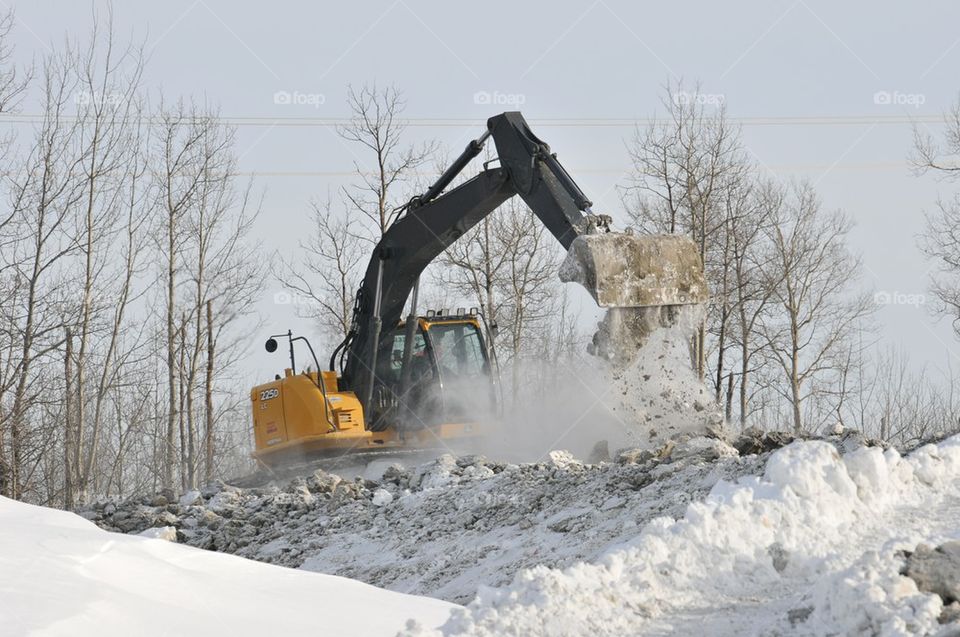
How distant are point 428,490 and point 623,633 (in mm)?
6995

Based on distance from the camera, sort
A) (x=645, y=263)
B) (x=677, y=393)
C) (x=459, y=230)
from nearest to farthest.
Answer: (x=645, y=263)
(x=677, y=393)
(x=459, y=230)

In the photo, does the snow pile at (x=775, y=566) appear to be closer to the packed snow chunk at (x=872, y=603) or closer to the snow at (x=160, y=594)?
the packed snow chunk at (x=872, y=603)

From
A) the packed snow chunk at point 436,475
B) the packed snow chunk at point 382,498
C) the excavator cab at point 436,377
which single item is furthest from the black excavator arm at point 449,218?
the packed snow chunk at point 382,498

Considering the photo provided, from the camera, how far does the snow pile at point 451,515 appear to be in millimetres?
9148

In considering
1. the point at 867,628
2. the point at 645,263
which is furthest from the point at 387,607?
the point at 645,263

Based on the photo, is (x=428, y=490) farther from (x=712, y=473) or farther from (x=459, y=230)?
(x=459, y=230)

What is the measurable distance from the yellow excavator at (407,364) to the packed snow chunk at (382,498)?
4041 millimetres

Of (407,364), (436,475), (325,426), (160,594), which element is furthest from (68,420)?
(160,594)

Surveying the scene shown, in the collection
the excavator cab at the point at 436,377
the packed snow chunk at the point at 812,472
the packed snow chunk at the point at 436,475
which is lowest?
the packed snow chunk at the point at 436,475

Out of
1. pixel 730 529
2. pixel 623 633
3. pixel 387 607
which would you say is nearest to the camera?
pixel 623 633

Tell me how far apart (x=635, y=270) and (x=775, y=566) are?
7.54 m

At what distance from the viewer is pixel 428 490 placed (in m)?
12.3

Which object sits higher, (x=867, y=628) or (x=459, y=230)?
(x=459, y=230)

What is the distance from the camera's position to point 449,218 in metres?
16.5
